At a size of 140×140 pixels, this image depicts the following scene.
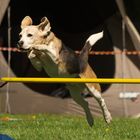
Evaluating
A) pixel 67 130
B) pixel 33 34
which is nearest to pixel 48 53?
pixel 33 34

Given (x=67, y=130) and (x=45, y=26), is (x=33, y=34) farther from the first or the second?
(x=67, y=130)

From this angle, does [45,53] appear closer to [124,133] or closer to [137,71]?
[124,133]

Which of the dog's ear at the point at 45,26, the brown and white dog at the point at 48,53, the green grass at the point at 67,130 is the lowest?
the green grass at the point at 67,130

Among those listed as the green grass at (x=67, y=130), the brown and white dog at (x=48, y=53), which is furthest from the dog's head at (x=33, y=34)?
the green grass at (x=67, y=130)

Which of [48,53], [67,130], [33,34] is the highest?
[33,34]

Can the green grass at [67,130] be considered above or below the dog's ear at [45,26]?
below

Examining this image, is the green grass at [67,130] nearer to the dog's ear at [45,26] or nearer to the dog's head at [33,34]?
the dog's head at [33,34]

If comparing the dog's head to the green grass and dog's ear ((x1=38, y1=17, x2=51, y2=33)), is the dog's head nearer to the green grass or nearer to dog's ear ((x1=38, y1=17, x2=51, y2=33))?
dog's ear ((x1=38, y1=17, x2=51, y2=33))

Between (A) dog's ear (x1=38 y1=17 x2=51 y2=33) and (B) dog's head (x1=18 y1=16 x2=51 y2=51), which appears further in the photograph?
(A) dog's ear (x1=38 y1=17 x2=51 y2=33)

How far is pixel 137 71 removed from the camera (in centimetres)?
1170

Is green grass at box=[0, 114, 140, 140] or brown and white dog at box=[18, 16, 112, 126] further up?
brown and white dog at box=[18, 16, 112, 126]

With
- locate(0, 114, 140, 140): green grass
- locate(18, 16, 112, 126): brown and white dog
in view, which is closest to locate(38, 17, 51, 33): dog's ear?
locate(18, 16, 112, 126): brown and white dog

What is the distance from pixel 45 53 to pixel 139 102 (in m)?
5.19

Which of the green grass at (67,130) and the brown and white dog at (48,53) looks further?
the green grass at (67,130)
